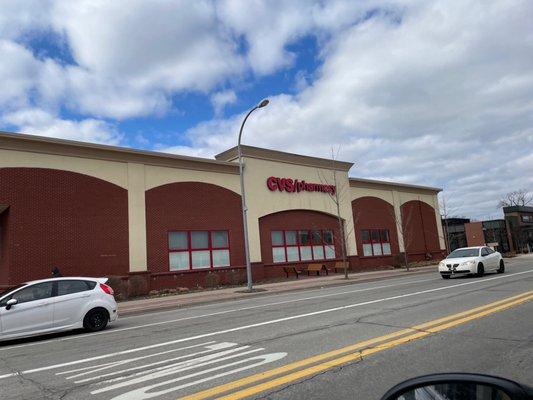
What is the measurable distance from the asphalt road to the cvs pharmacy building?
1048 cm

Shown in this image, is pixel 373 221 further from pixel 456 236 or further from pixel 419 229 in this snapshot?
pixel 456 236

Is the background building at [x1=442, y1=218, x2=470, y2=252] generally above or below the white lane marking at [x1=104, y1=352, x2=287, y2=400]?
above

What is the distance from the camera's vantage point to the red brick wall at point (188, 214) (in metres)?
24.8

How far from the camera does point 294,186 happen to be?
32531 mm

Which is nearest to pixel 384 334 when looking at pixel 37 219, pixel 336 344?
pixel 336 344

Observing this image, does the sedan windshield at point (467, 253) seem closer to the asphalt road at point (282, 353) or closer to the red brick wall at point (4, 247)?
the asphalt road at point (282, 353)

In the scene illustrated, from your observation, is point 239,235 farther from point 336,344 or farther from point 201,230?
point 336,344

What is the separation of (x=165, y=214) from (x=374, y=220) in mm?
19734

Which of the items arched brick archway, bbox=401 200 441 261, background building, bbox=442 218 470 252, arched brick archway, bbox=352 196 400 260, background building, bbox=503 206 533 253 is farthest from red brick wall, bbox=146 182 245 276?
background building, bbox=503 206 533 253

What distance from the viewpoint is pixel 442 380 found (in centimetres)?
196

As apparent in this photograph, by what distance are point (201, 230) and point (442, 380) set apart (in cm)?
2544

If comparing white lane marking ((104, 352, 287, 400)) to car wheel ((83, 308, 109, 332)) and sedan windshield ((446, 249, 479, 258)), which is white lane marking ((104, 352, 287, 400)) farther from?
sedan windshield ((446, 249, 479, 258))

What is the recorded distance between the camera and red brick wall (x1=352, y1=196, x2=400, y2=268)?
37.1m

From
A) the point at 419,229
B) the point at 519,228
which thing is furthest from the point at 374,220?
the point at 519,228
